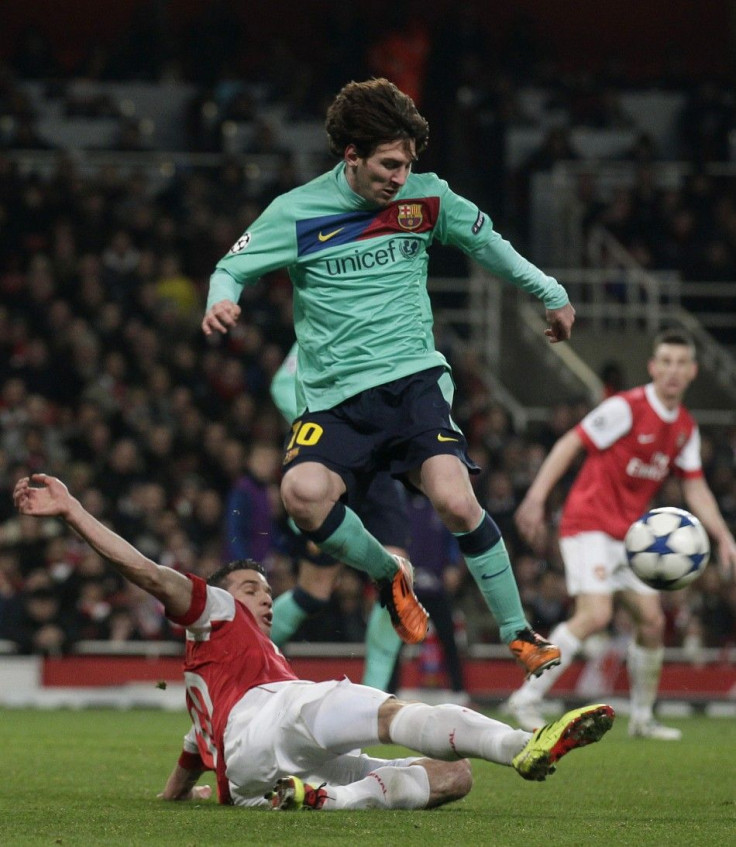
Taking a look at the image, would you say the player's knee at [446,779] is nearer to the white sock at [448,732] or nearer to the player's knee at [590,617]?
the white sock at [448,732]

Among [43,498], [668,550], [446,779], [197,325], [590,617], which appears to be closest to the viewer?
[43,498]

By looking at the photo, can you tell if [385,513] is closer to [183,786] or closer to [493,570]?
[493,570]

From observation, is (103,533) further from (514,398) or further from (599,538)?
(514,398)

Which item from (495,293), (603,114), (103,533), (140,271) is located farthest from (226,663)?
(603,114)

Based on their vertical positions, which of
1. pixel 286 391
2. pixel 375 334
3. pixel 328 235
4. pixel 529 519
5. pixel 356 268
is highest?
pixel 328 235

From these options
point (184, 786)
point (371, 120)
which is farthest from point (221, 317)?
point (184, 786)

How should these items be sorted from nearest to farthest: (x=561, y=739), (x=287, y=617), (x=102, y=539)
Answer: (x=561, y=739) → (x=102, y=539) → (x=287, y=617)

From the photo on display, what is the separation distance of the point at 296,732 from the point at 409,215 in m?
2.15

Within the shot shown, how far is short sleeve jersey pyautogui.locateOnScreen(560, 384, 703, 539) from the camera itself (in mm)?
10031

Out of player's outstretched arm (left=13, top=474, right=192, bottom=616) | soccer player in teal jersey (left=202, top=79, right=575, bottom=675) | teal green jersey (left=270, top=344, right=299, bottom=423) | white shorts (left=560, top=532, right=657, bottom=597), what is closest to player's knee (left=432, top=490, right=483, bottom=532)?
soccer player in teal jersey (left=202, top=79, right=575, bottom=675)

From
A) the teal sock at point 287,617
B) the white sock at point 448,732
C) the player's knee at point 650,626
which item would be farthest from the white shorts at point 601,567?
the white sock at point 448,732

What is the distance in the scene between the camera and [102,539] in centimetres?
536

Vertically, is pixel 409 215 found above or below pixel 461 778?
above

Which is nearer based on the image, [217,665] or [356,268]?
[217,665]
